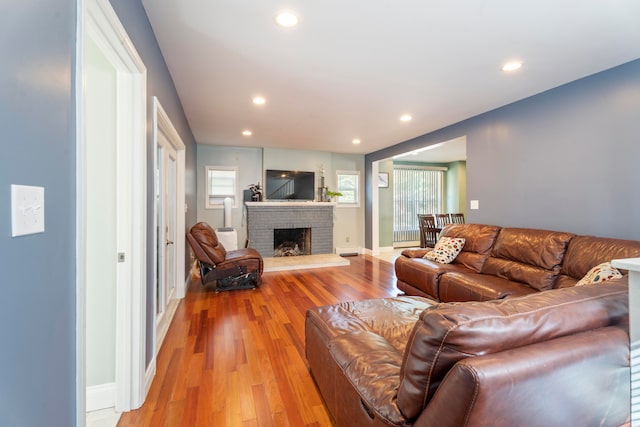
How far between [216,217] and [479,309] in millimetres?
5877

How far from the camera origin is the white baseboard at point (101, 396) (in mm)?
1670

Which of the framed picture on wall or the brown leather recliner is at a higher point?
the framed picture on wall

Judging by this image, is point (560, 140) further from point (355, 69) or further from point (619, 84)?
point (355, 69)

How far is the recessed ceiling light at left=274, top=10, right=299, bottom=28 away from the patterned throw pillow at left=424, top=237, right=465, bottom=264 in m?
3.13

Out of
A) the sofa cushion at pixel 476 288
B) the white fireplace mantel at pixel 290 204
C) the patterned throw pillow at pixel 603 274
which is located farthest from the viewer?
the white fireplace mantel at pixel 290 204

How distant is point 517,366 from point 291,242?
590 cm

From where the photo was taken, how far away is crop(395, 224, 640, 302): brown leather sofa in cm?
246

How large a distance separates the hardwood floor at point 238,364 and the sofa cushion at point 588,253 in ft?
6.61

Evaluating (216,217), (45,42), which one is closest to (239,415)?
(45,42)

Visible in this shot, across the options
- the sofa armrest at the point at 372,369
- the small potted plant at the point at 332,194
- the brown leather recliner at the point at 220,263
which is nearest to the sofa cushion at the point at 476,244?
the sofa armrest at the point at 372,369

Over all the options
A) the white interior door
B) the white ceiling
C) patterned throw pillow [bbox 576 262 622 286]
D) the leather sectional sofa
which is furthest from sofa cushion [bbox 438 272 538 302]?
the white interior door

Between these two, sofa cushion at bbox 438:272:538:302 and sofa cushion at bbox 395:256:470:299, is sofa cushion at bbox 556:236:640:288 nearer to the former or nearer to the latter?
sofa cushion at bbox 438:272:538:302

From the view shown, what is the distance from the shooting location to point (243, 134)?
198 inches

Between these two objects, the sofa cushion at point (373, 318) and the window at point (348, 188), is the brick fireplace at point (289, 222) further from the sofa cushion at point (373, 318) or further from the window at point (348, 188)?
the sofa cushion at point (373, 318)
